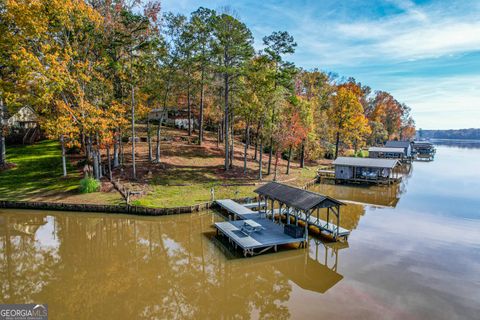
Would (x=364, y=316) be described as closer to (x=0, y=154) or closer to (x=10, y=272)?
(x=10, y=272)

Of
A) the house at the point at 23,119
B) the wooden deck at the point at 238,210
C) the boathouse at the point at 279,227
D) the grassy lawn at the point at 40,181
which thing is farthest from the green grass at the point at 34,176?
the boathouse at the point at 279,227

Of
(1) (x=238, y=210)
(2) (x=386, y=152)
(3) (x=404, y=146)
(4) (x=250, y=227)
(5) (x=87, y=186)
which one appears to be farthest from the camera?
(3) (x=404, y=146)

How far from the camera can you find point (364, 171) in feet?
131

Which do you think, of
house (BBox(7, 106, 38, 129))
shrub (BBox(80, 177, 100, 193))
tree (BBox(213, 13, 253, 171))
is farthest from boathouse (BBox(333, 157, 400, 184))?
house (BBox(7, 106, 38, 129))

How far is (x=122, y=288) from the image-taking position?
44.5 ft

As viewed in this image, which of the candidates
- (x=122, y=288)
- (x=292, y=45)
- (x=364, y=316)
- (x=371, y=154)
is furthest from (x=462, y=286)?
(x=371, y=154)

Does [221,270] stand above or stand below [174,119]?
below

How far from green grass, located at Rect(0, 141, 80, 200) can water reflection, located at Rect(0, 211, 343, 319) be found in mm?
5116

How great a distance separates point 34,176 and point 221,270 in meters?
24.6

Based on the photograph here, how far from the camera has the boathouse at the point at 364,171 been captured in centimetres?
3872

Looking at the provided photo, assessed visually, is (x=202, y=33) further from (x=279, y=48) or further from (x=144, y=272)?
(x=144, y=272)

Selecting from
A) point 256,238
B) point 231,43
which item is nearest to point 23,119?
point 231,43

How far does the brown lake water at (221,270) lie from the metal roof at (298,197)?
2720mm

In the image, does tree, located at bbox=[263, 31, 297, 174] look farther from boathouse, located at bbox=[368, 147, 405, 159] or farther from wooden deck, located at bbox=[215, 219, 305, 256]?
boathouse, located at bbox=[368, 147, 405, 159]
